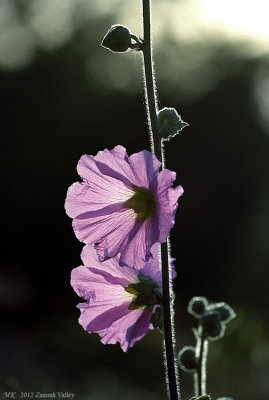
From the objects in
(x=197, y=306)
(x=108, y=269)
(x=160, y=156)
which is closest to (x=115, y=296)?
(x=108, y=269)

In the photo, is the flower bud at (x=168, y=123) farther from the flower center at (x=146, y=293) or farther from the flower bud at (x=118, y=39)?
the flower center at (x=146, y=293)

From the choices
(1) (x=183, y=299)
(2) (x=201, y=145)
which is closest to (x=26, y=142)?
(2) (x=201, y=145)

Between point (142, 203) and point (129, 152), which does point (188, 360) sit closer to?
point (142, 203)

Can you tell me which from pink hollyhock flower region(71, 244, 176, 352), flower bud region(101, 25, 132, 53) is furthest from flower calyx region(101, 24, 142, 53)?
pink hollyhock flower region(71, 244, 176, 352)

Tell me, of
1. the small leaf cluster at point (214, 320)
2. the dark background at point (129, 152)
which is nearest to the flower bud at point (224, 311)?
the small leaf cluster at point (214, 320)

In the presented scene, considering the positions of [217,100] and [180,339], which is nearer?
[180,339]

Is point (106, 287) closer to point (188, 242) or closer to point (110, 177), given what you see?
point (110, 177)

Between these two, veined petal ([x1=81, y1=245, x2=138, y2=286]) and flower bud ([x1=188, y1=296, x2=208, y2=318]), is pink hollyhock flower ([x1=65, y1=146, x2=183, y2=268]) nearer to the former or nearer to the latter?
veined petal ([x1=81, y1=245, x2=138, y2=286])
